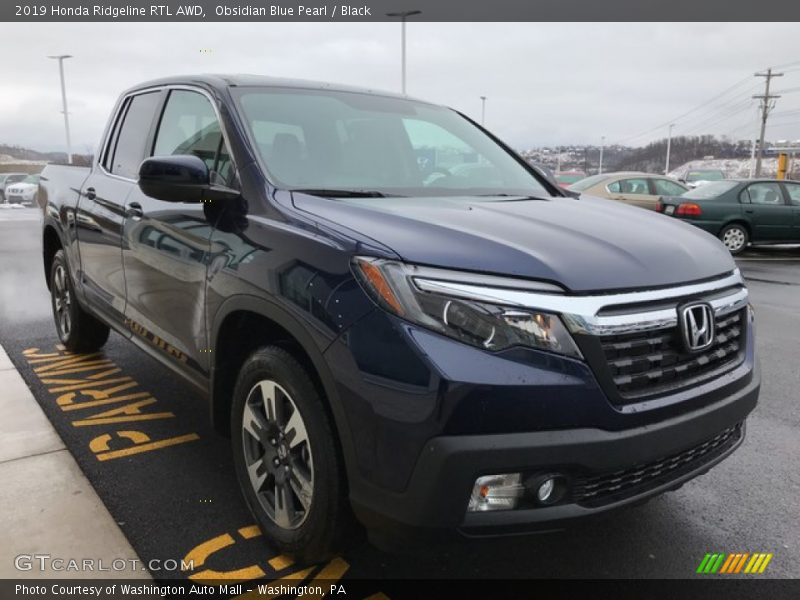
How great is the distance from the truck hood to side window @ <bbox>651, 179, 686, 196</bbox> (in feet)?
38.5

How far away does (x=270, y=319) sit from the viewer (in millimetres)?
2359

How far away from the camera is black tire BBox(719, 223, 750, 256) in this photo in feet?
41.4

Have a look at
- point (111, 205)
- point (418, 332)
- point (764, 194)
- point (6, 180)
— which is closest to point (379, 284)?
point (418, 332)

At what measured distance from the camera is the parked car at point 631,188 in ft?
43.4

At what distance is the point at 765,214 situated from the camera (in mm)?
12648

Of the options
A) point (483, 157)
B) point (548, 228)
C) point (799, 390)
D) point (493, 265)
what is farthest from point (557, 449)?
point (799, 390)

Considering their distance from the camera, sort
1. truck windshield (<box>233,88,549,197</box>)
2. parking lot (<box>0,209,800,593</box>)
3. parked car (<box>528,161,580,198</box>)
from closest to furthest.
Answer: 1. parking lot (<box>0,209,800,593</box>)
2. truck windshield (<box>233,88,549,197</box>)
3. parked car (<box>528,161,580,198</box>)

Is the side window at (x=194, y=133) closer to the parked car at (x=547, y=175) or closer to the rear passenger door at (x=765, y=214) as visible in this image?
the parked car at (x=547, y=175)

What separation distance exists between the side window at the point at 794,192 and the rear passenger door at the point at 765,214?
201mm

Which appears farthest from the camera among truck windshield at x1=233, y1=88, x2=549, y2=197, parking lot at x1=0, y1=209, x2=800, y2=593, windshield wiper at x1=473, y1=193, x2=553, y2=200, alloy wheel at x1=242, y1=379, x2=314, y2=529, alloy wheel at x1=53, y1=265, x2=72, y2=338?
alloy wheel at x1=53, y1=265, x2=72, y2=338

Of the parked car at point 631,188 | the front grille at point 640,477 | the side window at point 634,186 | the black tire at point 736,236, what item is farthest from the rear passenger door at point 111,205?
the black tire at point 736,236

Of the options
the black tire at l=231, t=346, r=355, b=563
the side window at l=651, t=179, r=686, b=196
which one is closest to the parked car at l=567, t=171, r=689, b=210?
the side window at l=651, t=179, r=686, b=196

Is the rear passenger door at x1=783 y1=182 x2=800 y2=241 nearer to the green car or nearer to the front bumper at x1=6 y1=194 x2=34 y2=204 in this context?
the green car

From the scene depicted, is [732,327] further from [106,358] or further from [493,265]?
[106,358]
